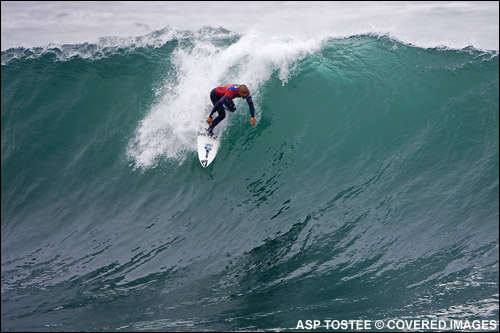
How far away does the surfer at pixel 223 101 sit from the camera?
10312 mm

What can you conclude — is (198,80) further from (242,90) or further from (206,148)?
(242,90)

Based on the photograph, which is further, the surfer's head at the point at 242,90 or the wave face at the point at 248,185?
the surfer's head at the point at 242,90

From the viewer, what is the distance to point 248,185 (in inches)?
408

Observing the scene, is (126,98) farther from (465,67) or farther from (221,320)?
(465,67)

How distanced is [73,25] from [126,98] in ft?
14.7

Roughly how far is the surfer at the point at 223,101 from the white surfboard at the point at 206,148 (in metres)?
0.18

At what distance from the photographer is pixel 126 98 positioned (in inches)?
485

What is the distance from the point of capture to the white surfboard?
10602 mm

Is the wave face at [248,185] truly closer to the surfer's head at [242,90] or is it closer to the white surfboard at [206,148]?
the white surfboard at [206,148]

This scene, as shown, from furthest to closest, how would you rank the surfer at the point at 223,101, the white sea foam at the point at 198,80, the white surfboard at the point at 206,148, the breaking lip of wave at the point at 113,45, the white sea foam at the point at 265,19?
1. the breaking lip of wave at the point at 113,45
2. the white sea foam at the point at 265,19
3. the white sea foam at the point at 198,80
4. the white surfboard at the point at 206,148
5. the surfer at the point at 223,101

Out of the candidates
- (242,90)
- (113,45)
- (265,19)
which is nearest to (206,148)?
(242,90)

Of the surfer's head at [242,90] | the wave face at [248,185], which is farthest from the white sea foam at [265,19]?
the surfer's head at [242,90]

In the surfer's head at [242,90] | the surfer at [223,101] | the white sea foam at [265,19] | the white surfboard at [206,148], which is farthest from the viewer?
the white sea foam at [265,19]

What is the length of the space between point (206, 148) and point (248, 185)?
4.58 ft
